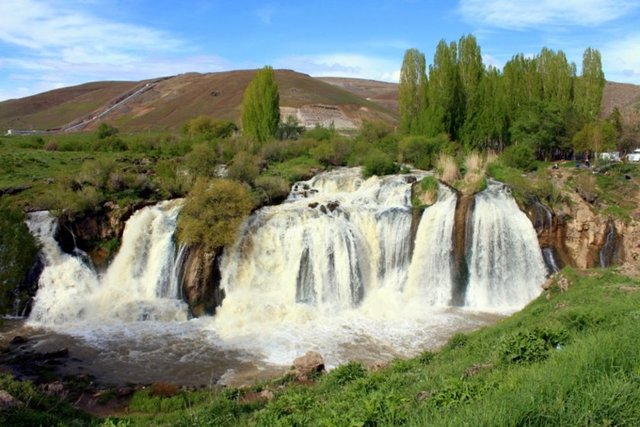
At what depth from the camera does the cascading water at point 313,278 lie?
672 inches

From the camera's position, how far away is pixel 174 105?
9125cm

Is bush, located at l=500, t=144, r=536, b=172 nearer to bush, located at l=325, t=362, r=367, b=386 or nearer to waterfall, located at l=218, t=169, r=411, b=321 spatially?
waterfall, located at l=218, t=169, r=411, b=321

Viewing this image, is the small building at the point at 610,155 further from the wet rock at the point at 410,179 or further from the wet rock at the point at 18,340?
the wet rock at the point at 18,340

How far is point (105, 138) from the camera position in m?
39.1

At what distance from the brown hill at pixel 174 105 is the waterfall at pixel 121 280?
48.4 meters

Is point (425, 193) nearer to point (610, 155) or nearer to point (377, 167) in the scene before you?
point (377, 167)

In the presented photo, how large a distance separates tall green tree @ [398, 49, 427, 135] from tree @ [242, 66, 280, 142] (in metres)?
9.39

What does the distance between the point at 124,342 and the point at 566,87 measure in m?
35.3

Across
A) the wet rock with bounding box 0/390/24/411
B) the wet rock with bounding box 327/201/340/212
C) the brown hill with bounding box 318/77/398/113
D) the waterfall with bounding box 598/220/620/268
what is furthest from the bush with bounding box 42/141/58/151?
the brown hill with bounding box 318/77/398/113

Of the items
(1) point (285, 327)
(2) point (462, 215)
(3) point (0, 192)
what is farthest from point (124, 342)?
(2) point (462, 215)

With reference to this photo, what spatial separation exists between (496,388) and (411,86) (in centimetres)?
3454

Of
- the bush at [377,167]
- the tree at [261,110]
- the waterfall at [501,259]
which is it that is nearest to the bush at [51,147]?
the tree at [261,110]

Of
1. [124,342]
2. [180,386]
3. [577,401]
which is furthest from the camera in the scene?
[124,342]

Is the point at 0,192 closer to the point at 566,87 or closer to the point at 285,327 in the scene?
the point at 285,327
